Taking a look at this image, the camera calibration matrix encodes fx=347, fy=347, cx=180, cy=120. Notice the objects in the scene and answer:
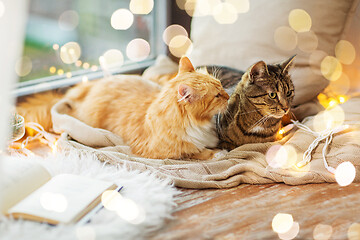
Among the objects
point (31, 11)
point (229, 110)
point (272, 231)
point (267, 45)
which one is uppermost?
point (31, 11)

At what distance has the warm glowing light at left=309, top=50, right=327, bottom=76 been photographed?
5.43 feet

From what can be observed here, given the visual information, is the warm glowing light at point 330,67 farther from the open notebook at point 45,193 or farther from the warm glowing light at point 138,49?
the warm glowing light at point 138,49

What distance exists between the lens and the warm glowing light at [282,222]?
37.1 inches

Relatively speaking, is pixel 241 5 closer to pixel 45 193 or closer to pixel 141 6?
pixel 141 6

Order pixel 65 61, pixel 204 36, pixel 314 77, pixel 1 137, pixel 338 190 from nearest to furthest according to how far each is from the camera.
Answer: pixel 1 137 < pixel 338 190 < pixel 314 77 < pixel 204 36 < pixel 65 61

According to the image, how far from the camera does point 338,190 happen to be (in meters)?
1.13

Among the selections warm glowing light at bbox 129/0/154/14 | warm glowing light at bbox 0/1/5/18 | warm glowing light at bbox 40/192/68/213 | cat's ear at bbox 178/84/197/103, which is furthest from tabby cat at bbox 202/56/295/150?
warm glowing light at bbox 129/0/154/14

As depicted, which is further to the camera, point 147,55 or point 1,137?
point 147,55

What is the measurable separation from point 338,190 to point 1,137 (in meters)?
1.02

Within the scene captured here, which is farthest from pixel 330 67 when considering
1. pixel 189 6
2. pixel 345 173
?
pixel 189 6

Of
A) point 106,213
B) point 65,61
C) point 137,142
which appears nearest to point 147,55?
point 65,61

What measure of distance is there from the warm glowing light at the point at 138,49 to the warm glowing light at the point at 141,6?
0.65ft

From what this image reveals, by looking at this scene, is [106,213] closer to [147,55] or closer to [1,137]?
[1,137]

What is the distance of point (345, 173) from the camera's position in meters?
1.19
